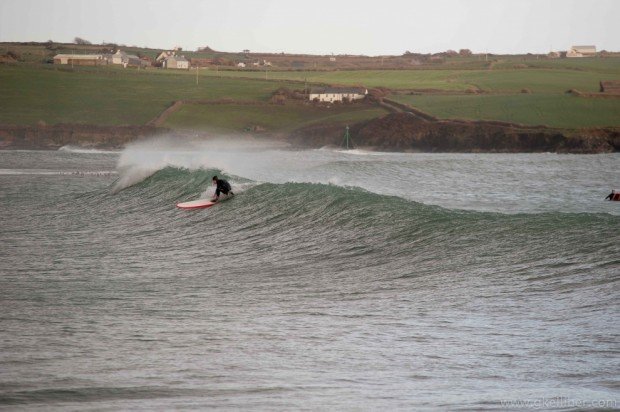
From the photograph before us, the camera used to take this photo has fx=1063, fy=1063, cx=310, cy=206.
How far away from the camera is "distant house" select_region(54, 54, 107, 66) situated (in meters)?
156

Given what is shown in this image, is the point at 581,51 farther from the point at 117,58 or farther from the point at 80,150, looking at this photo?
the point at 80,150

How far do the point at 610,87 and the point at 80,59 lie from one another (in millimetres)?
78612

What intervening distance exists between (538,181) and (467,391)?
42221mm

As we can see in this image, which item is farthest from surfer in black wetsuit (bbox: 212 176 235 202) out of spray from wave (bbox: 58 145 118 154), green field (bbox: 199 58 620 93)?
green field (bbox: 199 58 620 93)

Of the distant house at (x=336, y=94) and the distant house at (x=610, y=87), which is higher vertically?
the distant house at (x=610, y=87)

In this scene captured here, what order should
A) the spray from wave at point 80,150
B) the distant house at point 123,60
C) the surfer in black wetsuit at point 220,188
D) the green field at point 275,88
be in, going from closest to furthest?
the surfer in black wetsuit at point 220,188 → the spray from wave at point 80,150 → the green field at point 275,88 → the distant house at point 123,60

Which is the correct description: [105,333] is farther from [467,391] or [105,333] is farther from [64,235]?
[64,235]

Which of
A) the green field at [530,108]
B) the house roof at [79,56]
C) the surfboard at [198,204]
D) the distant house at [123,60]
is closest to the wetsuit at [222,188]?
the surfboard at [198,204]

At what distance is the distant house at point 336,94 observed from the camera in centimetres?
12888

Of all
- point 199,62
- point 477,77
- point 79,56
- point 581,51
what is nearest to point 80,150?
point 79,56

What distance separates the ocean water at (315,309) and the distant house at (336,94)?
97.2 m

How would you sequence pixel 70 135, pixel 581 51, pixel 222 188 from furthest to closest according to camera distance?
pixel 581 51 < pixel 70 135 < pixel 222 188

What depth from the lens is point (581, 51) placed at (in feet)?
639

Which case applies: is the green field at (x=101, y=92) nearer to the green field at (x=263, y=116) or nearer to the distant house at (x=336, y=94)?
the green field at (x=263, y=116)
